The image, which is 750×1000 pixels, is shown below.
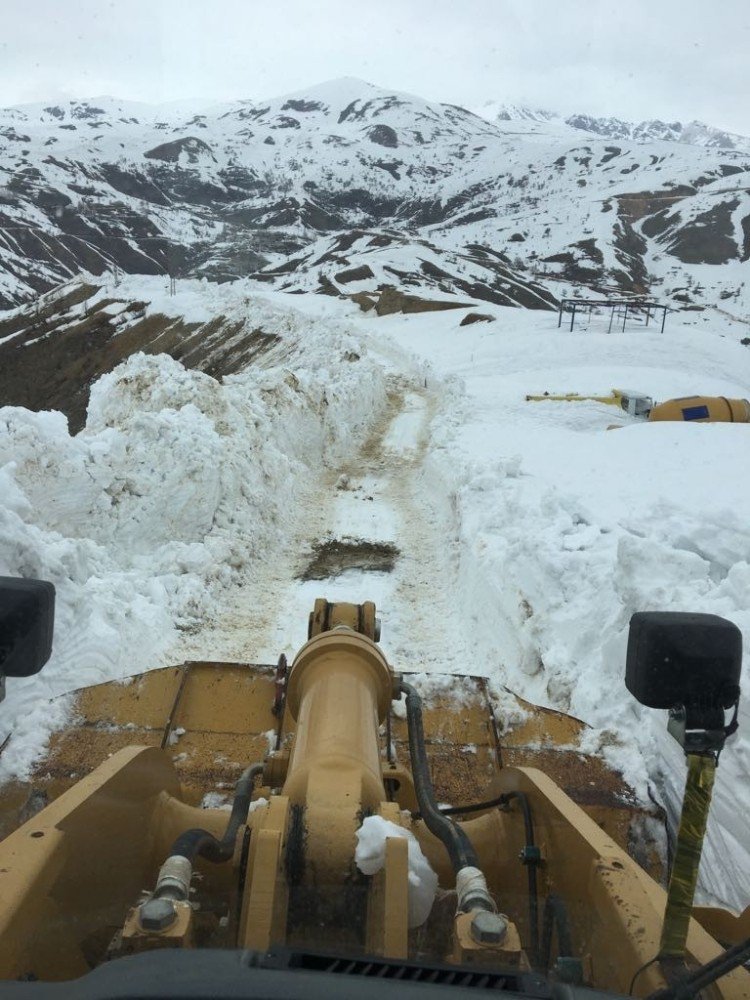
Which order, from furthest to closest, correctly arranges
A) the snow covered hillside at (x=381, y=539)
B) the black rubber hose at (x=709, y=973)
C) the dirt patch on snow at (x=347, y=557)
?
the dirt patch on snow at (x=347, y=557) → the snow covered hillside at (x=381, y=539) → the black rubber hose at (x=709, y=973)

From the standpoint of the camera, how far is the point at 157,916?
1.74 meters

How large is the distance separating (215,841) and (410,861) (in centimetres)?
72

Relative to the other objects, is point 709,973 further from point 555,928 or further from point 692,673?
point 555,928

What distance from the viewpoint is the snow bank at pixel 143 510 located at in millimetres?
5566

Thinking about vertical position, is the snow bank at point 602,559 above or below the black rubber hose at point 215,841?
below

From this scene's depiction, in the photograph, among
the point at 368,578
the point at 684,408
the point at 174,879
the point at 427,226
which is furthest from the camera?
the point at 427,226

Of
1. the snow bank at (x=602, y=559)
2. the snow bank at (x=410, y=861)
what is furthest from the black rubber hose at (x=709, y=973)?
the snow bank at (x=602, y=559)

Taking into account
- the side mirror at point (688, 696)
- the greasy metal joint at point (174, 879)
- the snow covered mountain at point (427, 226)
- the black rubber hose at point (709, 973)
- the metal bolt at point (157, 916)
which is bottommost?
the snow covered mountain at point (427, 226)

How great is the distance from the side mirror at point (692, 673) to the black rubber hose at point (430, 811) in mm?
891

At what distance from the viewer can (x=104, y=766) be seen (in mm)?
2955

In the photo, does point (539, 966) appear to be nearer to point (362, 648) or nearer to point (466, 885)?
point (466, 885)

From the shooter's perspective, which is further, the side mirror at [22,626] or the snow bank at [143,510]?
the snow bank at [143,510]

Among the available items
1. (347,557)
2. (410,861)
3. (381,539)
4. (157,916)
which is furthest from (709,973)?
(381,539)

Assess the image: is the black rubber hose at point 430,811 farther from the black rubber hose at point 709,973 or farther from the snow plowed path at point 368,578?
the snow plowed path at point 368,578
